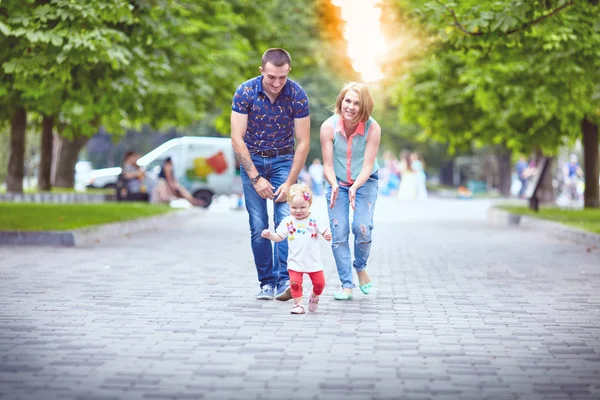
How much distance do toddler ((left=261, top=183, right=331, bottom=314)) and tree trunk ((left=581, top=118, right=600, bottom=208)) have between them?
21142mm

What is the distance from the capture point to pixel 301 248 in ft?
28.3

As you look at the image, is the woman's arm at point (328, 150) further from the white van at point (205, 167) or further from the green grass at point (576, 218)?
the white van at point (205, 167)

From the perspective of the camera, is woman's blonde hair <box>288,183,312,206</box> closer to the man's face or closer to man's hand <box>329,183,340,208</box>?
man's hand <box>329,183,340,208</box>

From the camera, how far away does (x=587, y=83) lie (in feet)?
71.2

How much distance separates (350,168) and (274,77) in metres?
1.12

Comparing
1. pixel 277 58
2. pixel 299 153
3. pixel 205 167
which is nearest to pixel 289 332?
pixel 299 153

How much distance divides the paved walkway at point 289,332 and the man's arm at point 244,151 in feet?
3.13

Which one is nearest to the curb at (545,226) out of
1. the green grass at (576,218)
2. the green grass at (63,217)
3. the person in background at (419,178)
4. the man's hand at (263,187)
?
the green grass at (576,218)

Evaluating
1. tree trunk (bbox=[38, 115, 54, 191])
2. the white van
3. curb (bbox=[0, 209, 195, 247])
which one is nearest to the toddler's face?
curb (bbox=[0, 209, 195, 247])

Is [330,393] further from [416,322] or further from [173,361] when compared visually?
[416,322]

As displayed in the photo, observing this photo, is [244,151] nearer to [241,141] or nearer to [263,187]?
[241,141]

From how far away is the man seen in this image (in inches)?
356

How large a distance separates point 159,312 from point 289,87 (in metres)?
2.07

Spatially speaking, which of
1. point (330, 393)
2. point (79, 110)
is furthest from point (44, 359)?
point (79, 110)
